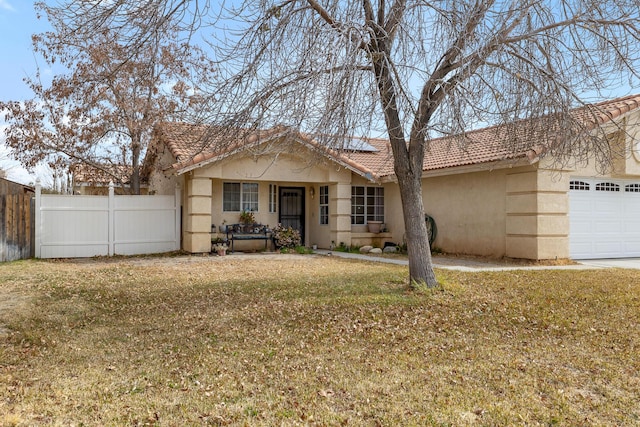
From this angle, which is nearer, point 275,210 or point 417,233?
point 417,233

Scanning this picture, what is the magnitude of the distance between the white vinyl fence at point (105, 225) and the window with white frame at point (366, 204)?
6363mm

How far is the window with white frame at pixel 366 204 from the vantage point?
59.3 ft

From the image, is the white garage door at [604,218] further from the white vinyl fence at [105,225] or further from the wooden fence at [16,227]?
the wooden fence at [16,227]

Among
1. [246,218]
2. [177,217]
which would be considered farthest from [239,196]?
[177,217]

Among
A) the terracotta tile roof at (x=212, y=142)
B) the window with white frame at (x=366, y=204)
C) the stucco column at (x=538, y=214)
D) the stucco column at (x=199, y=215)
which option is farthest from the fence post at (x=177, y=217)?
the stucco column at (x=538, y=214)

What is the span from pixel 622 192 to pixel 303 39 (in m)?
11.9

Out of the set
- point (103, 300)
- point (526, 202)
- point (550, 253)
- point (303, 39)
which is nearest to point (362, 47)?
point (303, 39)

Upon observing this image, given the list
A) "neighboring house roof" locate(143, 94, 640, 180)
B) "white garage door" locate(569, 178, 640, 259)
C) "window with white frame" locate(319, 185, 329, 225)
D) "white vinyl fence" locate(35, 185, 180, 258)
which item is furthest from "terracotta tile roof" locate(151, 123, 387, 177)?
"white garage door" locate(569, 178, 640, 259)

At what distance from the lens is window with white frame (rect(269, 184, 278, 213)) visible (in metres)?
17.4

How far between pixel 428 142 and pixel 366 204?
887 cm

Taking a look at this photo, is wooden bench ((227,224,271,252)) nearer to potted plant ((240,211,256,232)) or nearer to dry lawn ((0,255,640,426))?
potted plant ((240,211,256,232))

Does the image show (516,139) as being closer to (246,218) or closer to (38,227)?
(246,218)

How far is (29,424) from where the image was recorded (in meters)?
3.35

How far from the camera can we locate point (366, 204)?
59.9 ft
